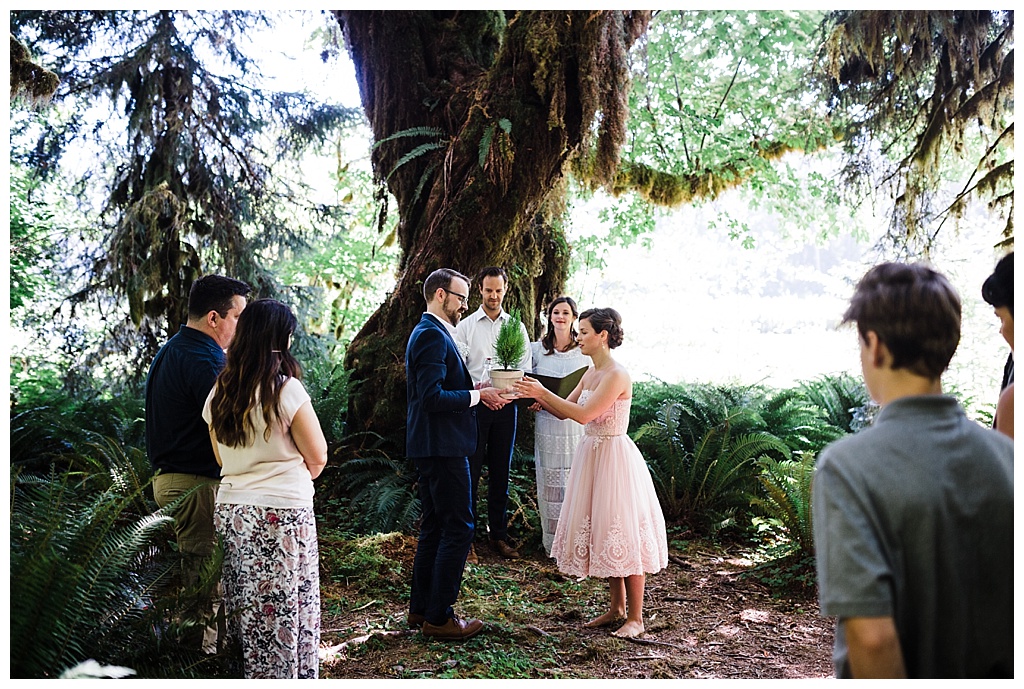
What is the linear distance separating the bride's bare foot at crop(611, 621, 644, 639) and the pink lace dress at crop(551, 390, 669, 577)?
0.30 meters

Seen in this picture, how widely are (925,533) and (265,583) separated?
7.44ft

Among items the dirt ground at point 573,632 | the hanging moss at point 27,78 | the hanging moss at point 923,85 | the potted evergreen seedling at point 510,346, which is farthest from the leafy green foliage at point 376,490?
the hanging moss at point 923,85

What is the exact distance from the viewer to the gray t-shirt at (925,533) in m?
1.50

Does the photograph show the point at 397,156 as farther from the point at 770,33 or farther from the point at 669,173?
the point at 770,33

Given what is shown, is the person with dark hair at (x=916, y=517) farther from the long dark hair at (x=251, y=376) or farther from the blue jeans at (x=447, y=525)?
the blue jeans at (x=447, y=525)

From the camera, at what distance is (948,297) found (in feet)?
5.18

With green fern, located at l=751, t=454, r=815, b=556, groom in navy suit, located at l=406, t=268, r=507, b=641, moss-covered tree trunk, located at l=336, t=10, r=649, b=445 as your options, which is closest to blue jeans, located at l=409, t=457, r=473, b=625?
groom in navy suit, located at l=406, t=268, r=507, b=641

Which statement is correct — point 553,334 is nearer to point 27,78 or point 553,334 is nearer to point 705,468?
point 705,468

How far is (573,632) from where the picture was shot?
13.9 ft

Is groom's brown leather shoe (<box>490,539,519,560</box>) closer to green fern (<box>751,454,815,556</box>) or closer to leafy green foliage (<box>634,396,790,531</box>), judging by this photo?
leafy green foliage (<box>634,396,790,531</box>)

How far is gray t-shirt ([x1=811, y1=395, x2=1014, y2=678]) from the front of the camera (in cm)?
150

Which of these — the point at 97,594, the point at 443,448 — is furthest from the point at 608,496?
the point at 97,594

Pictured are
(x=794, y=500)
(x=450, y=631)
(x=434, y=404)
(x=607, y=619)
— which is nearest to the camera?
(x=434, y=404)

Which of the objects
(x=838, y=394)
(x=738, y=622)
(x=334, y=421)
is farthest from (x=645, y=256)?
(x=738, y=622)
